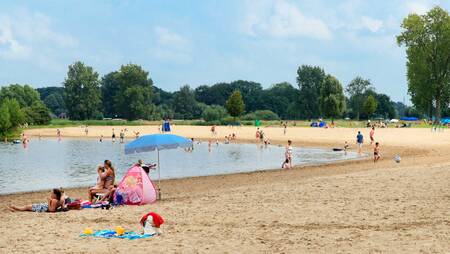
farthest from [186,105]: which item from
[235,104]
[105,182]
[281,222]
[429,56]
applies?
[281,222]

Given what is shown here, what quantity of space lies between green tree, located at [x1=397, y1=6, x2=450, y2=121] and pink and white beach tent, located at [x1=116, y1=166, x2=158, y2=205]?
69100 mm

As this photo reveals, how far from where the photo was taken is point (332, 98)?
347 ft

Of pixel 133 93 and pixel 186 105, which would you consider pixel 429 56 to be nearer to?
pixel 133 93

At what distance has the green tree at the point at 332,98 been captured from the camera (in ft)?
349

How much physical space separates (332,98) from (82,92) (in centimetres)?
6029

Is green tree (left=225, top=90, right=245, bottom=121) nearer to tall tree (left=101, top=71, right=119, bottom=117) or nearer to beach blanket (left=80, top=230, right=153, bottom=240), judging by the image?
tall tree (left=101, top=71, right=119, bottom=117)

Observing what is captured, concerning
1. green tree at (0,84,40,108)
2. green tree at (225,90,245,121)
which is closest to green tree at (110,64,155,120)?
green tree at (0,84,40,108)

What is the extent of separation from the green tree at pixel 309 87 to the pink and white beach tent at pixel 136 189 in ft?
391

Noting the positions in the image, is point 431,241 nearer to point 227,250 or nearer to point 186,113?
point 227,250

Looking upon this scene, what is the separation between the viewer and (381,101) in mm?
151875

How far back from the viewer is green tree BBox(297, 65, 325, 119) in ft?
439

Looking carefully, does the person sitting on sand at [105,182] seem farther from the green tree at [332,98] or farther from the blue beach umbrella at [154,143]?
the green tree at [332,98]

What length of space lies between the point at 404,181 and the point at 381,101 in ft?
459

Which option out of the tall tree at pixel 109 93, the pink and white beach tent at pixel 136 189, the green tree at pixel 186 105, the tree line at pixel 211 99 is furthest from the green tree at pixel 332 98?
the pink and white beach tent at pixel 136 189
